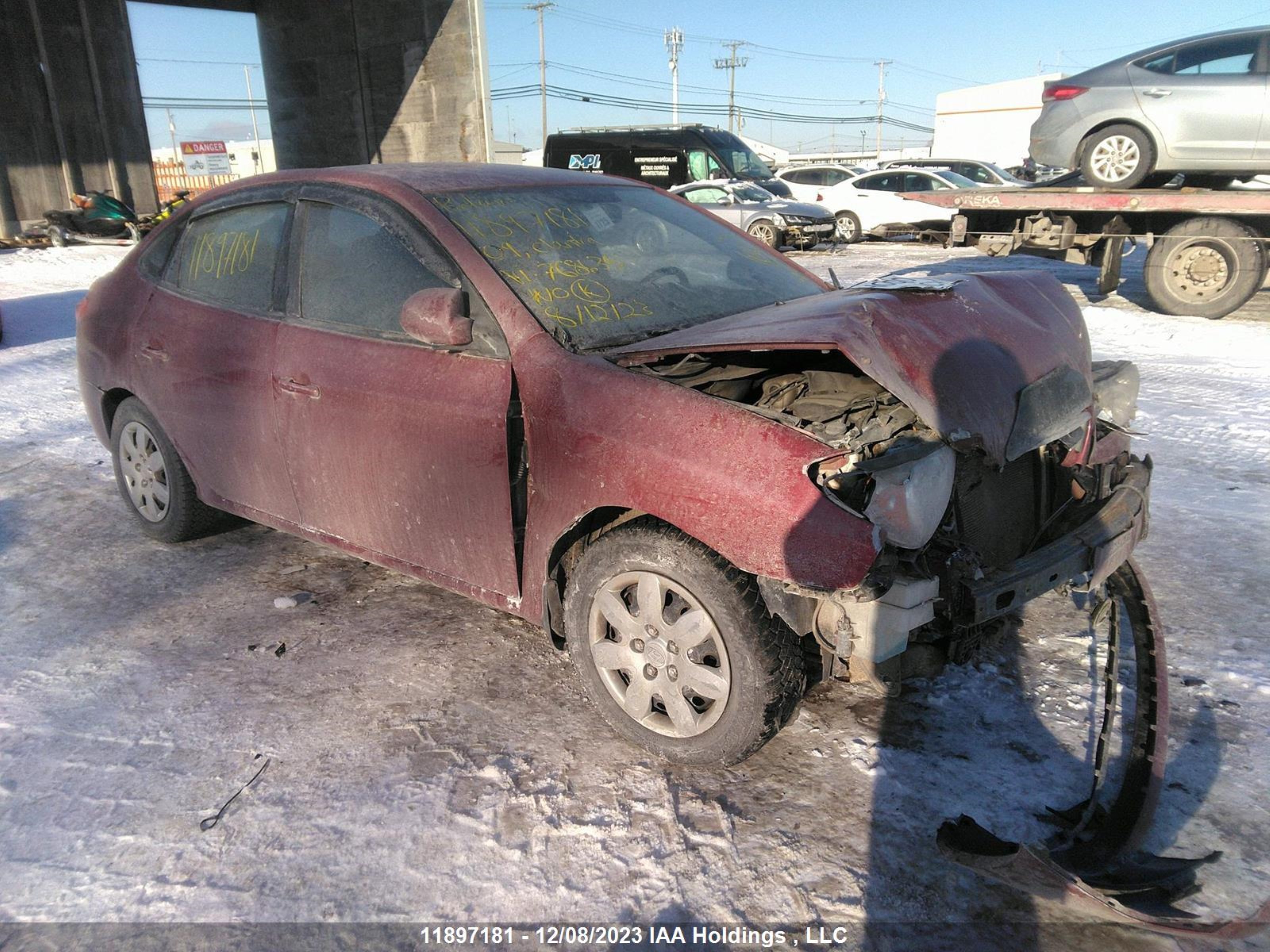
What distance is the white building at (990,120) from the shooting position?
47625mm

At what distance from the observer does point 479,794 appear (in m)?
2.62

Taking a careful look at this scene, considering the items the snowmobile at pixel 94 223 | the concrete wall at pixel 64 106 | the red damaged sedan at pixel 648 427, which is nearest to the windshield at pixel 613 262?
the red damaged sedan at pixel 648 427

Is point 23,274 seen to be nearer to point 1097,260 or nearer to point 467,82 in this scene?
point 467,82

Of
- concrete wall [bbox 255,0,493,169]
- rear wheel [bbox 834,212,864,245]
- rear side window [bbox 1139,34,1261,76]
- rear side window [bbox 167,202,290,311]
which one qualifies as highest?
concrete wall [bbox 255,0,493,169]

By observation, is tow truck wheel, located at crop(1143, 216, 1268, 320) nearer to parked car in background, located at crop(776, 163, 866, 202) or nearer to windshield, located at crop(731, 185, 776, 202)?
windshield, located at crop(731, 185, 776, 202)

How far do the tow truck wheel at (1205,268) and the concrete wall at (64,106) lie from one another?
71.4 feet

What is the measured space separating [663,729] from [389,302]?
179 cm

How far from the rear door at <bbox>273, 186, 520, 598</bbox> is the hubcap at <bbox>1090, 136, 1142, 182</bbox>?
953 cm

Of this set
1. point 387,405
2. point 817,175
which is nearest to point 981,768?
point 387,405

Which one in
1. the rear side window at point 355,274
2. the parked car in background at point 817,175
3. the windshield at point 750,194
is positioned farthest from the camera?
the parked car in background at point 817,175

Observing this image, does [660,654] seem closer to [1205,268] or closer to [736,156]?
[1205,268]

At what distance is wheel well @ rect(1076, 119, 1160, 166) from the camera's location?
971 cm

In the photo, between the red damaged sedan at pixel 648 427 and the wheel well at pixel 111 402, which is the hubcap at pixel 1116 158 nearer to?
the red damaged sedan at pixel 648 427

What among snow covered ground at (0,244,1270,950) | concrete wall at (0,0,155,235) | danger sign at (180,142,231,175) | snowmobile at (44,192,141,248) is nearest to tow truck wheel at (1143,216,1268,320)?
snow covered ground at (0,244,1270,950)
